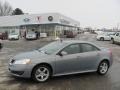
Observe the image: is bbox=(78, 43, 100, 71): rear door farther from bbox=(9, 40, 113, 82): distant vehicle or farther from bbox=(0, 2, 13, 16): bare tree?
bbox=(0, 2, 13, 16): bare tree

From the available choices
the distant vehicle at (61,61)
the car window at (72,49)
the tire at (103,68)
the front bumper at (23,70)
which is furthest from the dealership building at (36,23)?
the front bumper at (23,70)

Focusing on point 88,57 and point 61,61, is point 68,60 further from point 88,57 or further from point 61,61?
point 88,57

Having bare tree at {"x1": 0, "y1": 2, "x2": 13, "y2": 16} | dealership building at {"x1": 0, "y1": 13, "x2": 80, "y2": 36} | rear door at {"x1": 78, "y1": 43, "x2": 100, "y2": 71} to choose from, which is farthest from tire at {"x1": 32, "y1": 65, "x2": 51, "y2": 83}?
bare tree at {"x1": 0, "y1": 2, "x2": 13, "y2": 16}

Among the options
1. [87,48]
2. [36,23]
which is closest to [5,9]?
[36,23]

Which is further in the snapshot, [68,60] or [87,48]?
[87,48]

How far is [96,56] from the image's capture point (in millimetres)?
8570

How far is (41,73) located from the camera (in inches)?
289

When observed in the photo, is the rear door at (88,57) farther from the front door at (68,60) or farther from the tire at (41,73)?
the tire at (41,73)

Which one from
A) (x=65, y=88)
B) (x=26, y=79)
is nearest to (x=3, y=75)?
(x=26, y=79)

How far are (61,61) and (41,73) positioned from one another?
2.76 feet

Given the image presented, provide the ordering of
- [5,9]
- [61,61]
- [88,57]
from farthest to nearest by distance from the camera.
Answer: [5,9] → [88,57] → [61,61]

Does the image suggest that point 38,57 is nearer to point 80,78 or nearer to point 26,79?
point 26,79

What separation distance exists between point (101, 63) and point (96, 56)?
1.52ft

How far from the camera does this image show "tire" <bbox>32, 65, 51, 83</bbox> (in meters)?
7.25
